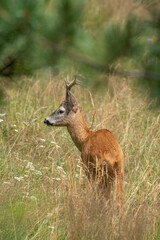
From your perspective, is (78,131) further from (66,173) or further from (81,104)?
(81,104)

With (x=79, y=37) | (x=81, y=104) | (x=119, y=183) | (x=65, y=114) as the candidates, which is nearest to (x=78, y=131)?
(x=65, y=114)

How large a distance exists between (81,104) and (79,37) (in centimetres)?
517

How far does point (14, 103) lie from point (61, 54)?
4570 mm

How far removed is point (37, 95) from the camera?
288 inches

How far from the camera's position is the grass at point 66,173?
396cm

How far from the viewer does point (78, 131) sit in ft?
17.4

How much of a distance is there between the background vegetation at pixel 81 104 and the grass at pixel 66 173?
0.01 metres

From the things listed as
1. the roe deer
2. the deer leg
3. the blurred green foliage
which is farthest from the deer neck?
the blurred green foliage

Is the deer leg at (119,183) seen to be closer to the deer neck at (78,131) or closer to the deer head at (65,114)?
the deer neck at (78,131)

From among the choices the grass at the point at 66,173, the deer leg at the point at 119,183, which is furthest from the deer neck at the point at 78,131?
the deer leg at the point at 119,183

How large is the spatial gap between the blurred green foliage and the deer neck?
2806mm

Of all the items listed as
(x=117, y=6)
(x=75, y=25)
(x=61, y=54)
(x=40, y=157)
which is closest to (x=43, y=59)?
(x=61, y=54)

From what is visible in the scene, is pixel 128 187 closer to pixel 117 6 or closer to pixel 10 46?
pixel 117 6

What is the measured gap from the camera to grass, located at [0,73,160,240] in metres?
3.96
